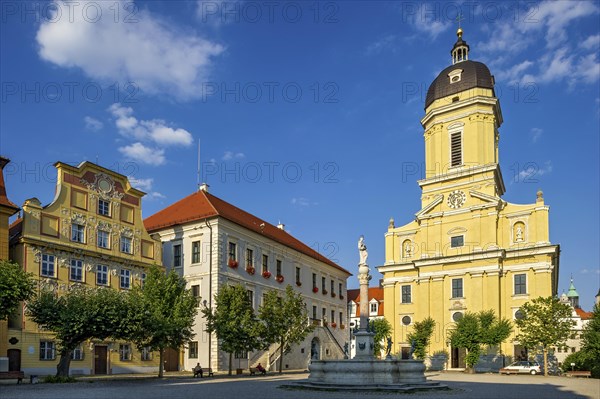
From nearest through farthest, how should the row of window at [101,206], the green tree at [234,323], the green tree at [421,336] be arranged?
the row of window at [101,206]
the green tree at [234,323]
the green tree at [421,336]

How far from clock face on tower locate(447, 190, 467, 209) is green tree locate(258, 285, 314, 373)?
884 inches

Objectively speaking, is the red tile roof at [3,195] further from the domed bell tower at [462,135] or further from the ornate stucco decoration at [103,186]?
the domed bell tower at [462,135]

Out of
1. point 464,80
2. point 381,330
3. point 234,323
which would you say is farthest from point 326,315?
point 464,80

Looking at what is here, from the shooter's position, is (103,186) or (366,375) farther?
(103,186)

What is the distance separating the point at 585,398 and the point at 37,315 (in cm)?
2382

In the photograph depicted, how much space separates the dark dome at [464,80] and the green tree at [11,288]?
45.7 metres

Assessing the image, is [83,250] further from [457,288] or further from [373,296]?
[373,296]

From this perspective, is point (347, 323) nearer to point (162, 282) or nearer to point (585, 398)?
point (162, 282)

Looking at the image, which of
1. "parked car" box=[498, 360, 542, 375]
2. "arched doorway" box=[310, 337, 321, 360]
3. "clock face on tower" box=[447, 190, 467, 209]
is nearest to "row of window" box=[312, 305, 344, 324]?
"arched doorway" box=[310, 337, 321, 360]

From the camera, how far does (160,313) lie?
31.2m

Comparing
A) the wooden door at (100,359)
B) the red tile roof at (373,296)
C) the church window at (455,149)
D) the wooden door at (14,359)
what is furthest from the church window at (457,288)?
the wooden door at (14,359)

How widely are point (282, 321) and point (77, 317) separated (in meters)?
15.8

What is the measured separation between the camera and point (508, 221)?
53.6 meters

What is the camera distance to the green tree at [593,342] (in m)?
40.1
